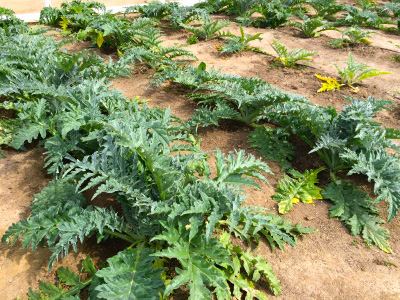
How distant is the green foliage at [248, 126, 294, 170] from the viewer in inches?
128

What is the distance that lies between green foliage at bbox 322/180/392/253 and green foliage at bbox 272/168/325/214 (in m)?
0.11

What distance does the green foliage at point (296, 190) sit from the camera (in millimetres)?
2816

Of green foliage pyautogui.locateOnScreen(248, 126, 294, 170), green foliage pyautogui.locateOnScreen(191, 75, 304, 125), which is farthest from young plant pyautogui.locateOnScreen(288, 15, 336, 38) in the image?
green foliage pyautogui.locateOnScreen(248, 126, 294, 170)

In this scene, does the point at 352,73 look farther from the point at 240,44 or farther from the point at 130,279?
the point at 130,279

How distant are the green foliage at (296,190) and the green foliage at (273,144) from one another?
6.9 inches

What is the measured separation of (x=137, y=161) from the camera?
2.28 metres

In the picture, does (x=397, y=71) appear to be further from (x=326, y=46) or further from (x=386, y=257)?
(x=386, y=257)

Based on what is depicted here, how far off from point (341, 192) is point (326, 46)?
4037 millimetres

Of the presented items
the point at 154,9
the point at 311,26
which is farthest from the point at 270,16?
the point at 154,9

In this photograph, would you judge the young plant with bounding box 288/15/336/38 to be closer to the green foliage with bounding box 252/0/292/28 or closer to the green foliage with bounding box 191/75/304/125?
the green foliage with bounding box 252/0/292/28

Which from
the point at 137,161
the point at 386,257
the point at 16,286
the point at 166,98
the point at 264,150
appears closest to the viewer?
the point at 16,286

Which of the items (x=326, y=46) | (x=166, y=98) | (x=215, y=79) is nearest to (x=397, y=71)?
(x=326, y=46)

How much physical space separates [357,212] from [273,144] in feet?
3.32

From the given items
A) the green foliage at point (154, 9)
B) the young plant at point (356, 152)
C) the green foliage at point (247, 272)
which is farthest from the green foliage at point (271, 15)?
the green foliage at point (247, 272)
